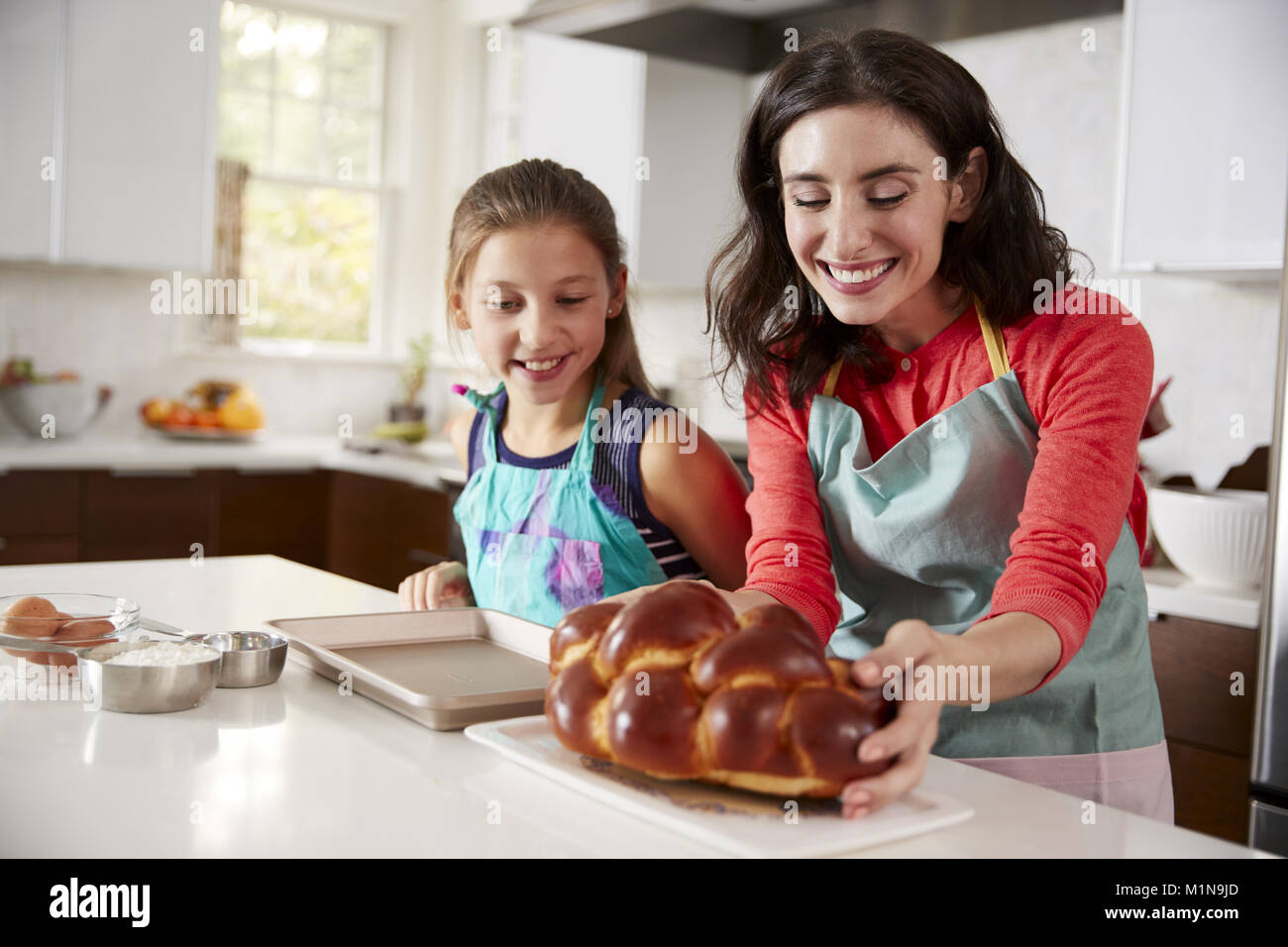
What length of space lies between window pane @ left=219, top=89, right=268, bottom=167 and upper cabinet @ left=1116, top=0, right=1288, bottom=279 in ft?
10.9

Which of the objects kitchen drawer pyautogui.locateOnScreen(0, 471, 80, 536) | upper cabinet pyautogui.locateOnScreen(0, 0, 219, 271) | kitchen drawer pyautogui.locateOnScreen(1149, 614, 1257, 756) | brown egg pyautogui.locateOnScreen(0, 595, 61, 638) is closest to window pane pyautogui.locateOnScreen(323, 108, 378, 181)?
upper cabinet pyautogui.locateOnScreen(0, 0, 219, 271)

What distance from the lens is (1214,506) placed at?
2.12 meters

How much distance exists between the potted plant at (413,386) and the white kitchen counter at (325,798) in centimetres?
376

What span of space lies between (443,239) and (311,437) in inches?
39.0

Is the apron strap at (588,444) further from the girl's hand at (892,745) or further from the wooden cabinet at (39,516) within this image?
the wooden cabinet at (39,516)

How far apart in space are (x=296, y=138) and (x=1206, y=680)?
3.87 meters

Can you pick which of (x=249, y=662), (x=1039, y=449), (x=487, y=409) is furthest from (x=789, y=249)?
(x=249, y=662)

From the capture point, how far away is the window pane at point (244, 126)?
14.9 feet

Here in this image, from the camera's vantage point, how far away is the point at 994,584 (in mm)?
1302

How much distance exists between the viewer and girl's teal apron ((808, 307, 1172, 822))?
1277 mm

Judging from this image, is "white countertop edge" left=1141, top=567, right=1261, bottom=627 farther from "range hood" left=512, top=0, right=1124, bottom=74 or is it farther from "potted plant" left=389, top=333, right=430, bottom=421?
"potted plant" left=389, top=333, right=430, bottom=421
